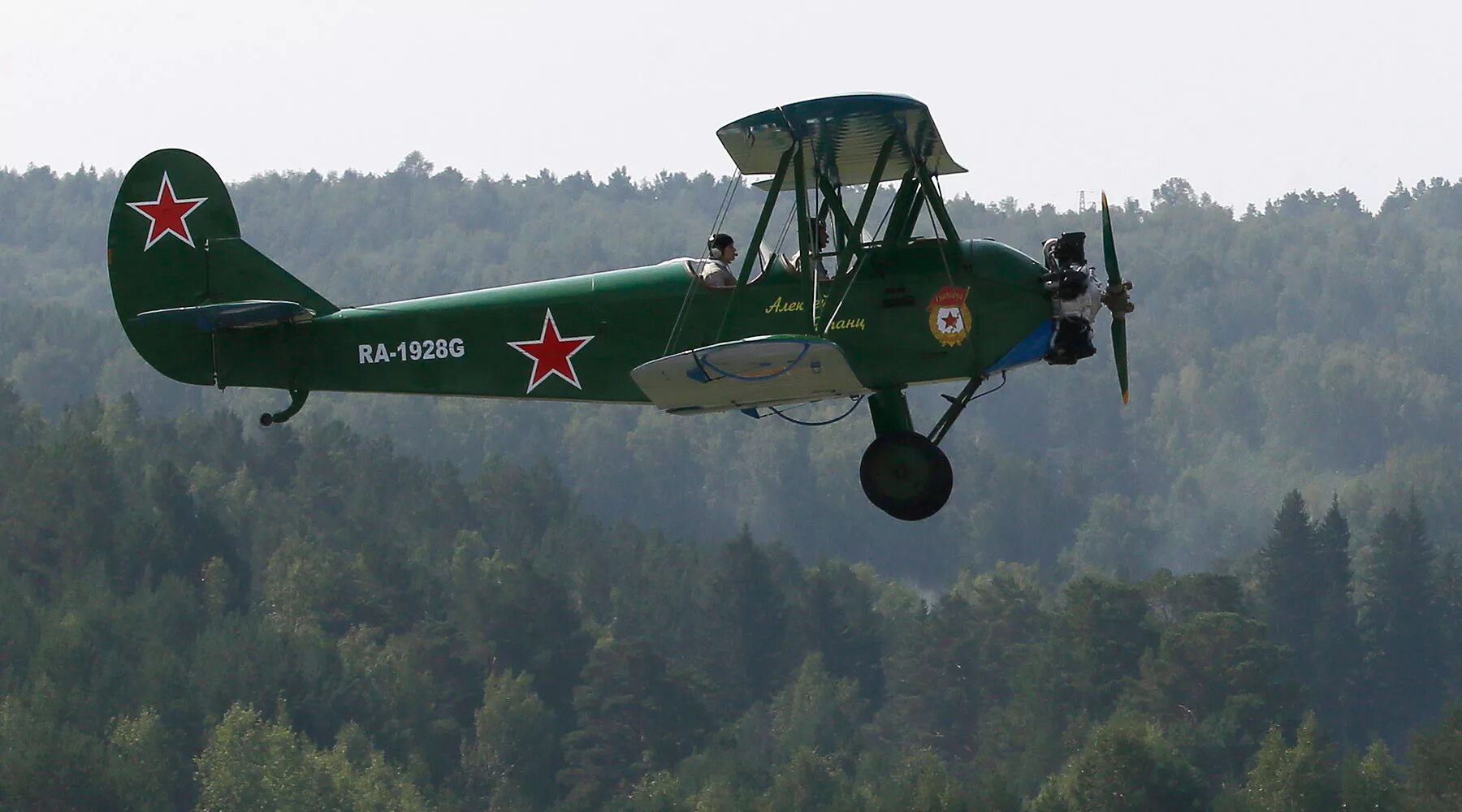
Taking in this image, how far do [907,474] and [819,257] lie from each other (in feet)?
5.87

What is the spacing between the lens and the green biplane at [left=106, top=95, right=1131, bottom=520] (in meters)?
16.7

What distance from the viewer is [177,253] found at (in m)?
20.0

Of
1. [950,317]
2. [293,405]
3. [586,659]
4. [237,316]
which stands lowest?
[586,659]

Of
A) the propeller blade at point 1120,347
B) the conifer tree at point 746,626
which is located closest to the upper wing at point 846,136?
the propeller blade at point 1120,347

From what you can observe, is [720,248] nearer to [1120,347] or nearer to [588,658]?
[1120,347]

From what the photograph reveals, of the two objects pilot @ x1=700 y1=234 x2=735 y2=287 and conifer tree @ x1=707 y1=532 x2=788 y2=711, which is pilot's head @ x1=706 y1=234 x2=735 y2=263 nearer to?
pilot @ x1=700 y1=234 x2=735 y2=287

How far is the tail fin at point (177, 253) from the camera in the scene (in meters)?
20.0

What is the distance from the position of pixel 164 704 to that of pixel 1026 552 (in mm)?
98170

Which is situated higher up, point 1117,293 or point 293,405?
point 1117,293

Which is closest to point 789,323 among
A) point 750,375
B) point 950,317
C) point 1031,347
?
point 750,375

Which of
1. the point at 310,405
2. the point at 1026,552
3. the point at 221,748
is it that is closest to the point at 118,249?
the point at 221,748

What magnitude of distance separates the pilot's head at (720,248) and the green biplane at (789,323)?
14cm

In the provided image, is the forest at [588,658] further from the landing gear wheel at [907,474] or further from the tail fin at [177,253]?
the landing gear wheel at [907,474]

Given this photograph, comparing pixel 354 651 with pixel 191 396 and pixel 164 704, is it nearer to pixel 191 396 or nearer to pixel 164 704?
pixel 164 704
